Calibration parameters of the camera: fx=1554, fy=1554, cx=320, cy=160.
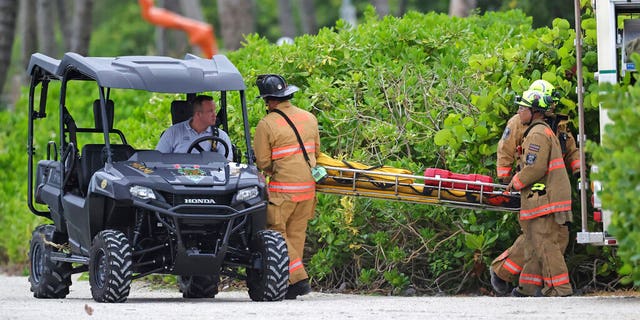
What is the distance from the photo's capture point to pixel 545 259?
40.3ft

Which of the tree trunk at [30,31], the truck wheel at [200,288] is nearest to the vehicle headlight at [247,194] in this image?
the truck wheel at [200,288]

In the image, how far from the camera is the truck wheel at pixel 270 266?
1185 cm

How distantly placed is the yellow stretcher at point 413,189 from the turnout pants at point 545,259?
0.93 ft

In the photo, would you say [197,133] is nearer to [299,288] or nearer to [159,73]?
[159,73]

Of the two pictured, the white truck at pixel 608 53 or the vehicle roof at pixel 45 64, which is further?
the vehicle roof at pixel 45 64

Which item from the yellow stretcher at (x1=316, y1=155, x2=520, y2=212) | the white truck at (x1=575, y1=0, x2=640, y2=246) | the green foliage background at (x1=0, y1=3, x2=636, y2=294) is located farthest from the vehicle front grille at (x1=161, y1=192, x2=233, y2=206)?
the white truck at (x1=575, y1=0, x2=640, y2=246)

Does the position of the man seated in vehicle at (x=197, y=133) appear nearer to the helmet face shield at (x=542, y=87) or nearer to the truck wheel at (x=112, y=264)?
the truck wheel at (x=112, y=264)

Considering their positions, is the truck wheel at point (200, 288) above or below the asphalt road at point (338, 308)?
above

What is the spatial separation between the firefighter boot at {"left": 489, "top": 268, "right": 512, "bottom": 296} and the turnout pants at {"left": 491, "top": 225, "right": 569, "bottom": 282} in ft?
0.27

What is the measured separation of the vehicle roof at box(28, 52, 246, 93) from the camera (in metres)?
12.0

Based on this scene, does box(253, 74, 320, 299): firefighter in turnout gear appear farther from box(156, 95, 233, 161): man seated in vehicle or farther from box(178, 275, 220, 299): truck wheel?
box(178, 275, 220, 299): truck wheel

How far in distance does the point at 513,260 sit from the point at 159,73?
323 centimetres

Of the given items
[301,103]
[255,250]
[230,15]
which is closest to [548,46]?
[301,103]

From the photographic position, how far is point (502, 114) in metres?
12.9
